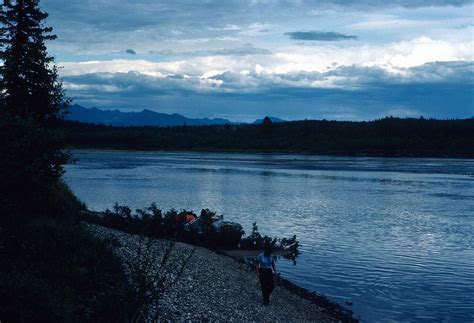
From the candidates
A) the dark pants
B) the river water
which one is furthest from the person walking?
the river water

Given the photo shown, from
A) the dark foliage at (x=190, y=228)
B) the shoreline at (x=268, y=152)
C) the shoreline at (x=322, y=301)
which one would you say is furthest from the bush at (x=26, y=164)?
the shoreline at (x=268, y=152)

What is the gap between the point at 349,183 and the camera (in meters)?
68.3

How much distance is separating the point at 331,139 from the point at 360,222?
122888 millimetres

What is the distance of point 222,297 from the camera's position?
15758mm

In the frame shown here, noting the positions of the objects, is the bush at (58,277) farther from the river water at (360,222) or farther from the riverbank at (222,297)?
the river water at (360,222)

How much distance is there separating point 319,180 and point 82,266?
198 feet

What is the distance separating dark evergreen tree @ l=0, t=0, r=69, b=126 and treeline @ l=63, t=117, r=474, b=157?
98488 millimetres

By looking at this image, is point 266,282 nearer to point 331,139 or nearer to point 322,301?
point 322,301

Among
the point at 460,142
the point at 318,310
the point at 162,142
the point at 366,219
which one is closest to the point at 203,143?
the point at 162,142

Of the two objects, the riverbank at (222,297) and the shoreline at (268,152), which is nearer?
the riverbank at (222,297)

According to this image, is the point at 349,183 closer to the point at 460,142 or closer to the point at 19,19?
the point at 19,19

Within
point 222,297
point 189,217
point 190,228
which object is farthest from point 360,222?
point 222,297

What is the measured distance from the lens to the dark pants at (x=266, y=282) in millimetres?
16125

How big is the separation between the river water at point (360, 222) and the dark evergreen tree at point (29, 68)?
11871 mm
